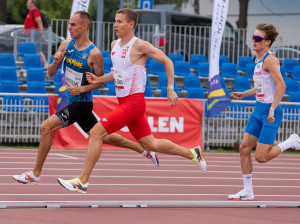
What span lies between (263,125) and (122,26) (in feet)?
6.88

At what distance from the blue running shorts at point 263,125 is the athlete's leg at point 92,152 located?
191 cm

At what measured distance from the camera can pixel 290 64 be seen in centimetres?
2398

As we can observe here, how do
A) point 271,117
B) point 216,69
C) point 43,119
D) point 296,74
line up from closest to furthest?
point 271,117, point 43,119, point 216,69, point 296,74

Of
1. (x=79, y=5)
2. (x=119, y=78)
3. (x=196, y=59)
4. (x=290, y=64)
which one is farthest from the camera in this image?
(x=290, y=64)

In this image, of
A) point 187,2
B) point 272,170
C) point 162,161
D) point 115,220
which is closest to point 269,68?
point 115,220

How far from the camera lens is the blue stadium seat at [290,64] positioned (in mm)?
23938

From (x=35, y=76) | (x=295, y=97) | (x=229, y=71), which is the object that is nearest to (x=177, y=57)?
(x=229, y=71)

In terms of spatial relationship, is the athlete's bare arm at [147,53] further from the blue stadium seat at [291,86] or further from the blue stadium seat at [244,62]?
the blue stadium seat at [244,62]

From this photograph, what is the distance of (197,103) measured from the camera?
56.1 feet

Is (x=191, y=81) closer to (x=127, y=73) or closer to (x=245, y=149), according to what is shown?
(x=245, y=149)

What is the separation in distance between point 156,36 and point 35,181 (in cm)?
1361

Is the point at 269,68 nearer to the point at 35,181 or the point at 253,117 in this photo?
the point at 253,117

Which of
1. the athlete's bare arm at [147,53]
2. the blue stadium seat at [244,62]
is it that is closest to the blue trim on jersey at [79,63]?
the athlete's bare arm at [147,53]

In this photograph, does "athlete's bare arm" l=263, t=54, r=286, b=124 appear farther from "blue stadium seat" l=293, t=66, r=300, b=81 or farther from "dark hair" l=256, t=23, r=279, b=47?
"blue stadium seat" l=293, t=66, r=300, b=81
